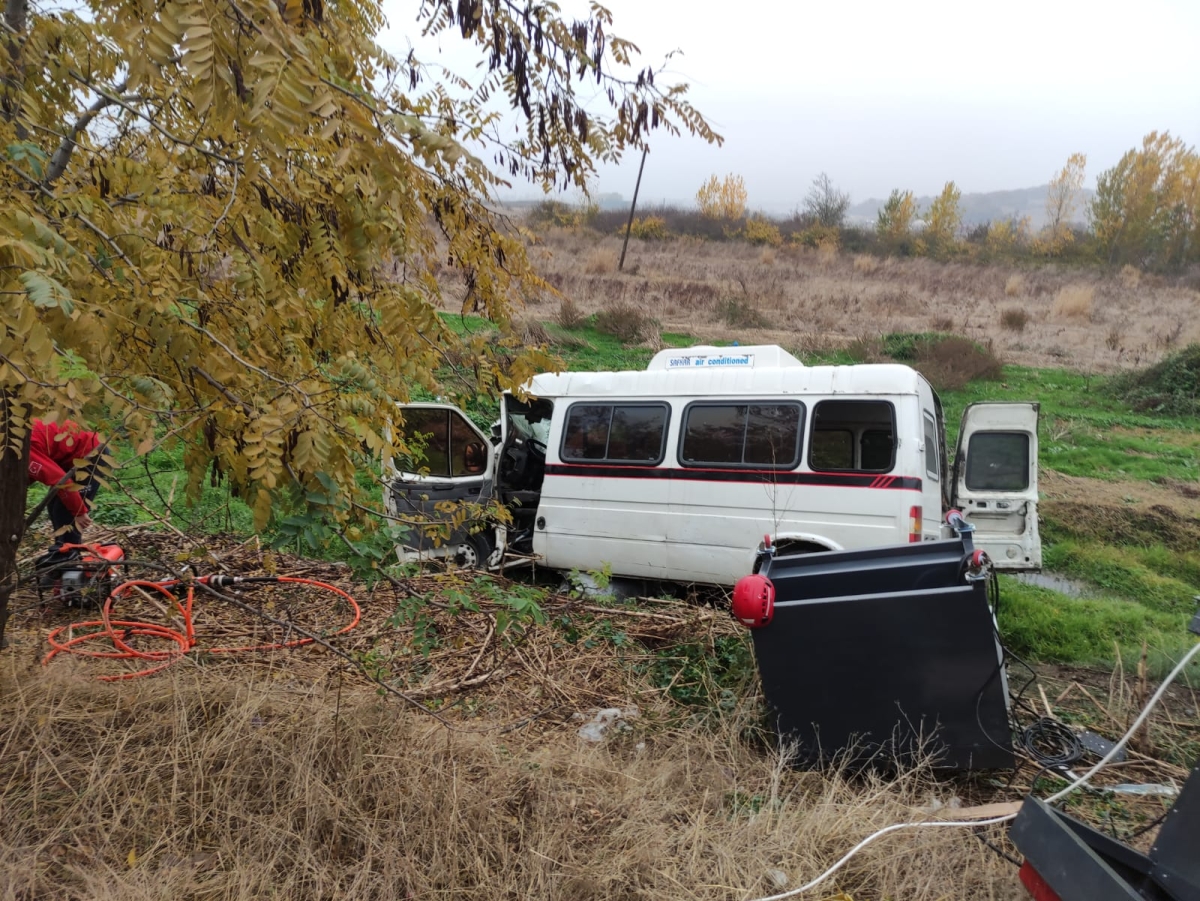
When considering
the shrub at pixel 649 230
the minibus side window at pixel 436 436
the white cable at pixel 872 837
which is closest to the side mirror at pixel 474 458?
the minibus side window at pixel 436 436

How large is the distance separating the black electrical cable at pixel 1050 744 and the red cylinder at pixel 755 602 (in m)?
1.48

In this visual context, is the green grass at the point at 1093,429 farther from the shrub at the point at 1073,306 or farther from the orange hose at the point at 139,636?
the orange hose at the point at 139,636

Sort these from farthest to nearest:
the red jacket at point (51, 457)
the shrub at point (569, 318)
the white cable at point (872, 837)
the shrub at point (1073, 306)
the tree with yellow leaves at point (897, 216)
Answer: the tree with yellow leaves at point (897, 216) < the shrub at point (1073, 306) < the shrub at point (569, 318) < the red jacket at point (51, 457) < the white cable at point (872, 837)

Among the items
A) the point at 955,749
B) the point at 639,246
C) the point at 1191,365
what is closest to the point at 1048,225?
the point at 639,246

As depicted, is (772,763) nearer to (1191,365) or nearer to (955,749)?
(955,749)

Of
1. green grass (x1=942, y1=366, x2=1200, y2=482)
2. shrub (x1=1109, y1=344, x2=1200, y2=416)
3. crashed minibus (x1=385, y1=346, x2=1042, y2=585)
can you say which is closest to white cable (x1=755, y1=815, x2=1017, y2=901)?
crashed minibus (x1=385, y1=346, x2=1042, y2=585)

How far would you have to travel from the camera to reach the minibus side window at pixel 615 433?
710 cm

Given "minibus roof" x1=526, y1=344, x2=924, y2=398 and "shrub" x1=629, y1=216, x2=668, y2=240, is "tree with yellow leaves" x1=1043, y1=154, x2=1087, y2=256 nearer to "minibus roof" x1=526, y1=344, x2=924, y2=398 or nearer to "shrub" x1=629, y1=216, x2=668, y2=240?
"shrub" x1=629, y1=216, x2=668, y2=240

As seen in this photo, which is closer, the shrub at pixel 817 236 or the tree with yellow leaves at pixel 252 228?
the tree with yellow leaves at pixel 252 228

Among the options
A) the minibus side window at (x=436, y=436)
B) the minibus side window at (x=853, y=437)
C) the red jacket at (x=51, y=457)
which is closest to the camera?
the red jacket at (x=51, y=457)

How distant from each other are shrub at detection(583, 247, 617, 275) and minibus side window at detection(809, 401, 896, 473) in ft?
80.7

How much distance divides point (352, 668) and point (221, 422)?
2068 millimetres

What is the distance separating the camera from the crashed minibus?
6199 millimetres

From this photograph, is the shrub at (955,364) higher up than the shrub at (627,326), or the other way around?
the shrub at (627,326)
